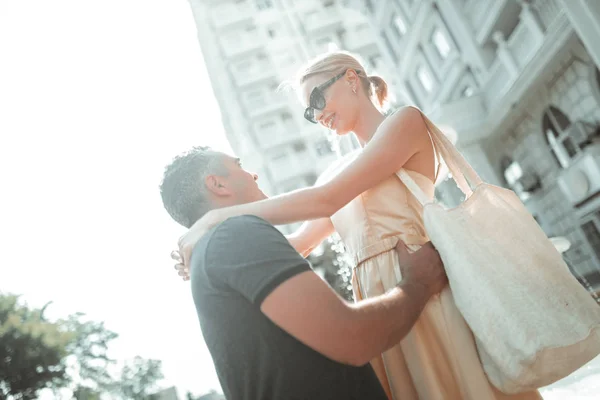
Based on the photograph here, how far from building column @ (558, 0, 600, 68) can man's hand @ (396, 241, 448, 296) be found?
370 inches

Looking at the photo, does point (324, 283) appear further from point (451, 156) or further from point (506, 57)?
point (506, 57)

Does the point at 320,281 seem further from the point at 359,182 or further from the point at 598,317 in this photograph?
the point at 598,317

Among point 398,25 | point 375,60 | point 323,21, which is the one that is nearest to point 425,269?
point 398,25

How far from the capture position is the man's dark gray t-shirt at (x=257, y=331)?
49.4 inches

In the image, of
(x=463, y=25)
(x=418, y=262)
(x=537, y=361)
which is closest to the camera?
(x=537, y=361)

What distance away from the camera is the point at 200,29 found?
3491 centimetres

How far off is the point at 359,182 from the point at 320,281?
529 millimetres

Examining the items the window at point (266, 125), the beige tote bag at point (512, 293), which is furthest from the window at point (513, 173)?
the window at point (266, 125)

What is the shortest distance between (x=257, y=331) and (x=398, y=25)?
62.8 ft

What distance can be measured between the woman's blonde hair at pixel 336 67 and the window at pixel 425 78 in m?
15.9

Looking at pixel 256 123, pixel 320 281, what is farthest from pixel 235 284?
pixel 256 123

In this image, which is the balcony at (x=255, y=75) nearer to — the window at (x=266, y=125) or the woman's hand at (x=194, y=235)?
the window at (x=266, y=125)

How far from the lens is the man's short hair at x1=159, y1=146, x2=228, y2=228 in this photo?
1.80 metres

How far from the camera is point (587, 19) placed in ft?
30.1
